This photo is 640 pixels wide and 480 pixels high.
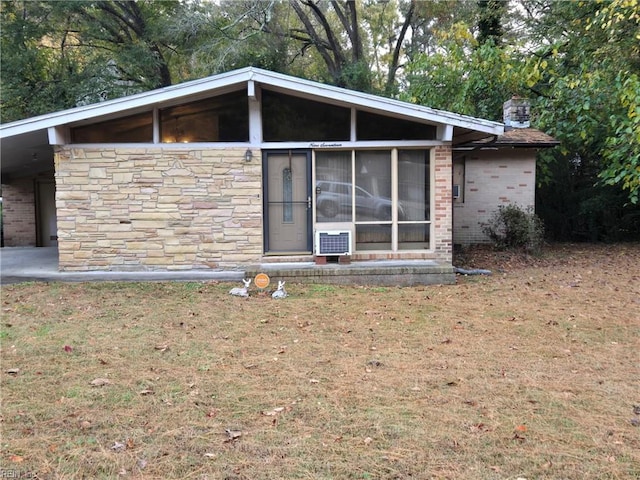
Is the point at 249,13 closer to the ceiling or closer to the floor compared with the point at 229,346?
closer to the ceiling

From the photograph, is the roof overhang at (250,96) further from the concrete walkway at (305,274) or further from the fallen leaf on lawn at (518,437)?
the fallen leaf on lawn at (518,437)

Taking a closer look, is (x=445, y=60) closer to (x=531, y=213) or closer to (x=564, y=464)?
(x=531, y=213)

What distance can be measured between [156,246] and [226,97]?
291 centimetres

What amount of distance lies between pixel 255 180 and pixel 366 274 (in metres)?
2.54

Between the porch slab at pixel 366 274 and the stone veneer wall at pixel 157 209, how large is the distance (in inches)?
29.7

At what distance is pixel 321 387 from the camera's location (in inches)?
155

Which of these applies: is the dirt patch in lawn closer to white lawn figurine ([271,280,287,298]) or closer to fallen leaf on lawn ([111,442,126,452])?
fallen leaf on lawn ([111,442,126,452])

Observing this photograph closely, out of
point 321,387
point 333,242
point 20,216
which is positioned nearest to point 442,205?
point 333,242

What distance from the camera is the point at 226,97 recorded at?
849 cm

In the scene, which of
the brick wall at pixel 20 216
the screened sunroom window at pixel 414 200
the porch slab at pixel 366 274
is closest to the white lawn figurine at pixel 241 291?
the porch slab at pixel 366 274

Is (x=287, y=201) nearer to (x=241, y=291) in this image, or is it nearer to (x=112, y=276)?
(x=241, y=291)

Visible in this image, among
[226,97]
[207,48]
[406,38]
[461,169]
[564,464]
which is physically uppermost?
[406,38]

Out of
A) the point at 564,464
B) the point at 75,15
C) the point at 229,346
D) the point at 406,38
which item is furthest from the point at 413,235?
the point at 406,38

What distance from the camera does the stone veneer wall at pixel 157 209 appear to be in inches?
331
